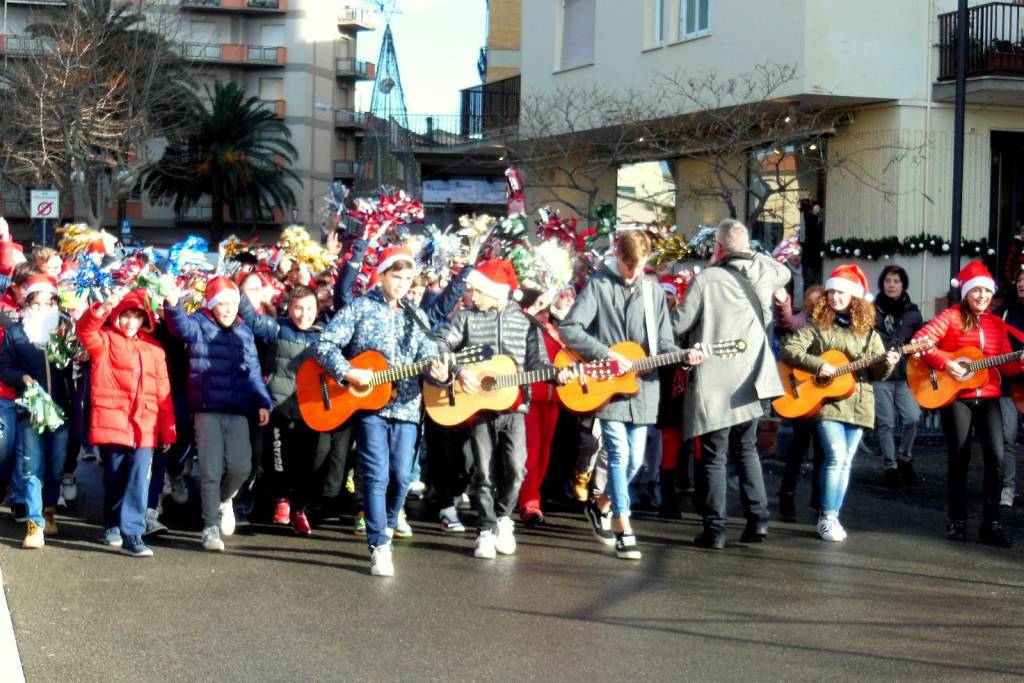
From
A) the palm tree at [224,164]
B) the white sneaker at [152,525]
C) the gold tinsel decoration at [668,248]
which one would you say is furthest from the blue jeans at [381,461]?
the palm tree at [224,164]

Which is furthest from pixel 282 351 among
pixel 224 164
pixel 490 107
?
pixel 224 164

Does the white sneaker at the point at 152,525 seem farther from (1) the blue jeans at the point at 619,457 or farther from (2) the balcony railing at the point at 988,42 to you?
(2) the balcony railing at the point at 988,42

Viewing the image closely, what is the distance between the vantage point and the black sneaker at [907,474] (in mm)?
13031

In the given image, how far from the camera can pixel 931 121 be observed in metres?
22.0

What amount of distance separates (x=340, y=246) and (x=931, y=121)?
11.9 meters

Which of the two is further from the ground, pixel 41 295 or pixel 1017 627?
pixel 41 295

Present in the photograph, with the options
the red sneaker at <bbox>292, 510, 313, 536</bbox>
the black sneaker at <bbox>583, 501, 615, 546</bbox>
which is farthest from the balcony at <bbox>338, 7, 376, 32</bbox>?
the black sneaker at <bbox>583, 501, 615, 546</bbox>

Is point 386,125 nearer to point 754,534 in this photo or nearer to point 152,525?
point 152,525

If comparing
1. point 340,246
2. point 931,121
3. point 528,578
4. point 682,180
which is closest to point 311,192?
point 682,180

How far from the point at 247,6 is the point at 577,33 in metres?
50.9

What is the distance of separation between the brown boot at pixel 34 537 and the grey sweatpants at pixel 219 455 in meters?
1.03

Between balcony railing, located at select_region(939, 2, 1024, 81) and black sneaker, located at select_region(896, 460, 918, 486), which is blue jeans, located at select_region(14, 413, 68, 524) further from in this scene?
balcony railing, located at select_region(939, 2, 1024, 81)

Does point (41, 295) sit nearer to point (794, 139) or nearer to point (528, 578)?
point (528, 578)

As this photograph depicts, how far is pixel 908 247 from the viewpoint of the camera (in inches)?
855
